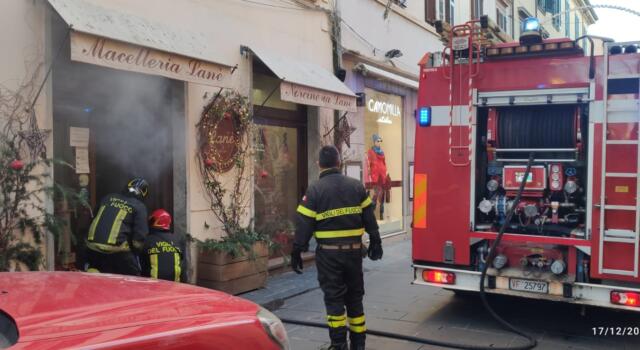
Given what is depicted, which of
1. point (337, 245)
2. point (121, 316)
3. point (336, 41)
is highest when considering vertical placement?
point (336, 41)

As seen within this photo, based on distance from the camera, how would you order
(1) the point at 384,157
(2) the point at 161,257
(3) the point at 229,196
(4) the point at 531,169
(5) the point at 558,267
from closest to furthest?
(5) the point at 558,267 → (2) the point at 161,257 → (4) the point at 531,169 → (3) the point at 229,196 → (1) the point at 384,157

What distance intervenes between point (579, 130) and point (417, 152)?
1.54 meters

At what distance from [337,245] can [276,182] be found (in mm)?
4425

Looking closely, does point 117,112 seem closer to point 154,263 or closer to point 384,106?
point 154,263

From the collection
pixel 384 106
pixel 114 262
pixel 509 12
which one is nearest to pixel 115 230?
pixel 114 262

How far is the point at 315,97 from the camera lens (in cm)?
791

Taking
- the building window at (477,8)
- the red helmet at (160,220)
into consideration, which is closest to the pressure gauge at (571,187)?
the red helmet at (160,220)

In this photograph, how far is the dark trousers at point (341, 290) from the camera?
4.61 meters

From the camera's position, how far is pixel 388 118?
12.2m

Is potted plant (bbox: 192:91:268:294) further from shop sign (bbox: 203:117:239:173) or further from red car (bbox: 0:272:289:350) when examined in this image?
red car (bbox: 0:272:289:350)

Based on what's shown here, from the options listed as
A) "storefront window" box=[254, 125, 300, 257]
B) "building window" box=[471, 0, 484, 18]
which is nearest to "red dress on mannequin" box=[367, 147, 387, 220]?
"storefront window" box=[254, 125, 300, 257]

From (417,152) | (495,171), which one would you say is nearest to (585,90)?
(495,171)
